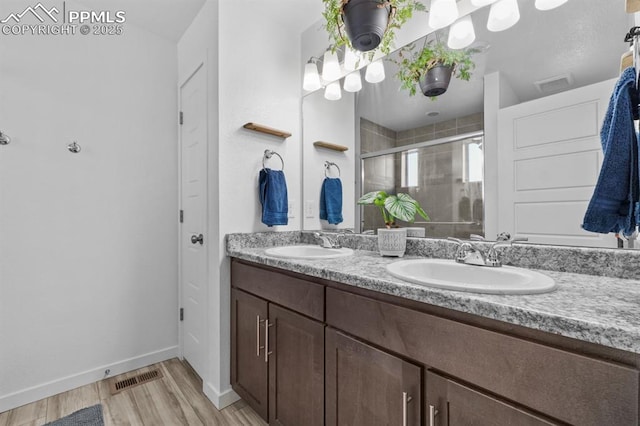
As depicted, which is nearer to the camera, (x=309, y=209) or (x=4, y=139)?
(x=4, y=139)

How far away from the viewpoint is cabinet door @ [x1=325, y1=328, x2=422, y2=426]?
2.68ft

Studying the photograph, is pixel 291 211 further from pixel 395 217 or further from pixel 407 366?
pixel 407 366

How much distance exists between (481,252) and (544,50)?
786 mm

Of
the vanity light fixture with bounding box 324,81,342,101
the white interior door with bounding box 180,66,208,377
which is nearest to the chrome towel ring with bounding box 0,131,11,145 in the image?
the white interior door with bounding box 180,66,208,377

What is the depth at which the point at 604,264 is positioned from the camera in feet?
3.09

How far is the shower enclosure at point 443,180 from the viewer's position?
128cm

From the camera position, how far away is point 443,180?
140 cm

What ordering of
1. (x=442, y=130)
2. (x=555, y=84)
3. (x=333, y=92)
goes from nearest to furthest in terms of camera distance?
(x=555, y=84), (x=442, y=130), (x=333, y=92)

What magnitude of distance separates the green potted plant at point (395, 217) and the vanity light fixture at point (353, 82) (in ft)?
2.39

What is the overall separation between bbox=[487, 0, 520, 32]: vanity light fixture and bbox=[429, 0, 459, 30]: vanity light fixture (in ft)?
0.48

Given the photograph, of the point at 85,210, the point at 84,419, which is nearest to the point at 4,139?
the point at 85,210

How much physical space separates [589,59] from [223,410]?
7.32 ft

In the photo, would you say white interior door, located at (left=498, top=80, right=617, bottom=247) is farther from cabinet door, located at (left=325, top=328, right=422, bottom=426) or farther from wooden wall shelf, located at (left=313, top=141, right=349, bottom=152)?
wooden wall shelf, located at (left=313, top=141, right=349, bottom=152)

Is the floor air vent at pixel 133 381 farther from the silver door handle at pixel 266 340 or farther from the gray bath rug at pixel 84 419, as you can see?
the silver door handle at pixel 266 340
